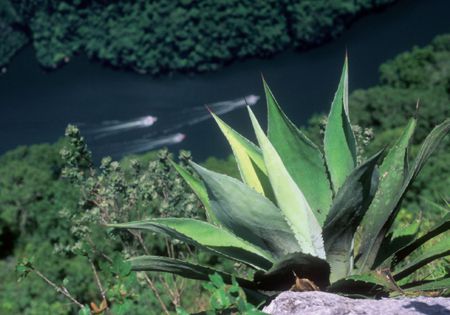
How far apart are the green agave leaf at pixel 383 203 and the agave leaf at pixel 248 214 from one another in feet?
0.68

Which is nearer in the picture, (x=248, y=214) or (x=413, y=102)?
(x=248, y=214)

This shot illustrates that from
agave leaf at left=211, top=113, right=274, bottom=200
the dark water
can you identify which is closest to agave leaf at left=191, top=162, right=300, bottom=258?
agave leaf at left=211, top=113, right=274, bottom=200

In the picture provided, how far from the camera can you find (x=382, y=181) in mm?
1979

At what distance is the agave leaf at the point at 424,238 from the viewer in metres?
1.83

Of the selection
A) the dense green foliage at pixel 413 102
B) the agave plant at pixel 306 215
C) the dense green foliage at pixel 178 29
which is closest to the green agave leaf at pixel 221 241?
the agave plant at pixel 306 215

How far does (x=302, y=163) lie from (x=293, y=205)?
17 cm

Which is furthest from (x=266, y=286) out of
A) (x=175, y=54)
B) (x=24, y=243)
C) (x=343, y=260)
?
(x=175, y=54)

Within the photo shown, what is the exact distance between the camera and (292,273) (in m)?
1.82

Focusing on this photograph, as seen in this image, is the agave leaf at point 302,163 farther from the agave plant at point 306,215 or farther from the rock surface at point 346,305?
the rock surface at point 346,305

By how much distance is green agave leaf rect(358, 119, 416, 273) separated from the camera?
6.24 ft

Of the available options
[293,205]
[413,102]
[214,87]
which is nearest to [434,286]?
[293,205]

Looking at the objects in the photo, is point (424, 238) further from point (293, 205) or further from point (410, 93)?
point (410, 93)

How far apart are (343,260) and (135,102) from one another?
3065 cm

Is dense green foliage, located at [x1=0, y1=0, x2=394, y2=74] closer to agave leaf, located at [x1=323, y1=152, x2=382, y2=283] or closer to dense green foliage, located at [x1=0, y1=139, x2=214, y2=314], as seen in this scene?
dense green foliage, located at [x1=0, y1=139, x2=214, y2=314]
